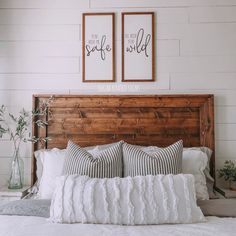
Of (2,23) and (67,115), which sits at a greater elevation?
(2,23)

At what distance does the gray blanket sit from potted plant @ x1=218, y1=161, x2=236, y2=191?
0.61m

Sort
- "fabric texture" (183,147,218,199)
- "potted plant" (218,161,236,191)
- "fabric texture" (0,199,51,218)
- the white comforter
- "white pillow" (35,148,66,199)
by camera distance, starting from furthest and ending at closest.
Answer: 1. "potted plant" (218,161,236,191)
2. "fabric texture" (183,147,218,199)
3. "white pillow" (35,148,66,199)
4. "fabric texture" (0,199,51,218)
5. the white comforter

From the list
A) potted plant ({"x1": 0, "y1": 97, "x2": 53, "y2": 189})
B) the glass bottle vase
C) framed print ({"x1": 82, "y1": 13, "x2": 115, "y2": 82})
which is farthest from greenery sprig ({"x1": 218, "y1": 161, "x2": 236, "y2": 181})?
the glass bottle vase

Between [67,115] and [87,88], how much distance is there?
29 centimetres

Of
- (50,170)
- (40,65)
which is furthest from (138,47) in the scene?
(50,170)

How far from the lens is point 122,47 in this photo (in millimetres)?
2695

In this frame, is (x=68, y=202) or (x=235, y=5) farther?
(x=235, y=5)

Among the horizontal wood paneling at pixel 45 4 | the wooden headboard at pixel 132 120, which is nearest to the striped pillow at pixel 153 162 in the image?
the wooden headboard at pixel 132 120

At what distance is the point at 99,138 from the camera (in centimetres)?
265

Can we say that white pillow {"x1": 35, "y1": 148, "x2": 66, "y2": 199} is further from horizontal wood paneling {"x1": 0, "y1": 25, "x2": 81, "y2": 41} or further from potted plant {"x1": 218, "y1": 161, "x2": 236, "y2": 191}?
potted plant {"x1": 218, "y1": 161, "x2": 236, "y2": 191}

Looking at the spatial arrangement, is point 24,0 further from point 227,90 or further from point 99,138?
point 227,90

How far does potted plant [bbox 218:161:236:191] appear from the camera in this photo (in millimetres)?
2485

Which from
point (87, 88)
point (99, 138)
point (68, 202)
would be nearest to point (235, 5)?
→ point (87, 88)

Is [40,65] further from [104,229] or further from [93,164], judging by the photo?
[104,229]
